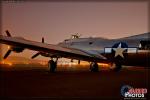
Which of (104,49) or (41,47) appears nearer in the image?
(41,47)

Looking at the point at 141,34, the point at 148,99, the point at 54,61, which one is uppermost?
the point at 141,34

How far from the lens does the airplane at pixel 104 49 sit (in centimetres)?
2037

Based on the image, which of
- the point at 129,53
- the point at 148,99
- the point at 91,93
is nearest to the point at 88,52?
the point at 129,53

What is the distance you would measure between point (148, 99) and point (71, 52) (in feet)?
44.7

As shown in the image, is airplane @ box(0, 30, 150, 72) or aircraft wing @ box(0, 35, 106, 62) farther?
aircraft wing @ box(0, 35, 106, 62)

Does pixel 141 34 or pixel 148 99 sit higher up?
pixel 141 34

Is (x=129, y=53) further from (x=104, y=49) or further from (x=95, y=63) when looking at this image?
(x=95, y=63)

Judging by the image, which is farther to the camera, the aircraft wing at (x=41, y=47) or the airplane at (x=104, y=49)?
the aircraft wing at (x=41, y=47)

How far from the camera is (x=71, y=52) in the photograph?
24.3 metres

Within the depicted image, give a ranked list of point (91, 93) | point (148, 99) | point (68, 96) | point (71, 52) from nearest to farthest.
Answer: point (148, 99)
point (68, 96)
point (91, 93)
point (71, 52)

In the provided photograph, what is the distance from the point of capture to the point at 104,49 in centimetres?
2475

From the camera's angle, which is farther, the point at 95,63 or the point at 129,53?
the point at 95,63

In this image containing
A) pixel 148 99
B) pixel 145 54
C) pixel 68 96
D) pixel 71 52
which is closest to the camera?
pixel 148 99

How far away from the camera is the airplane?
20373 millimetres
